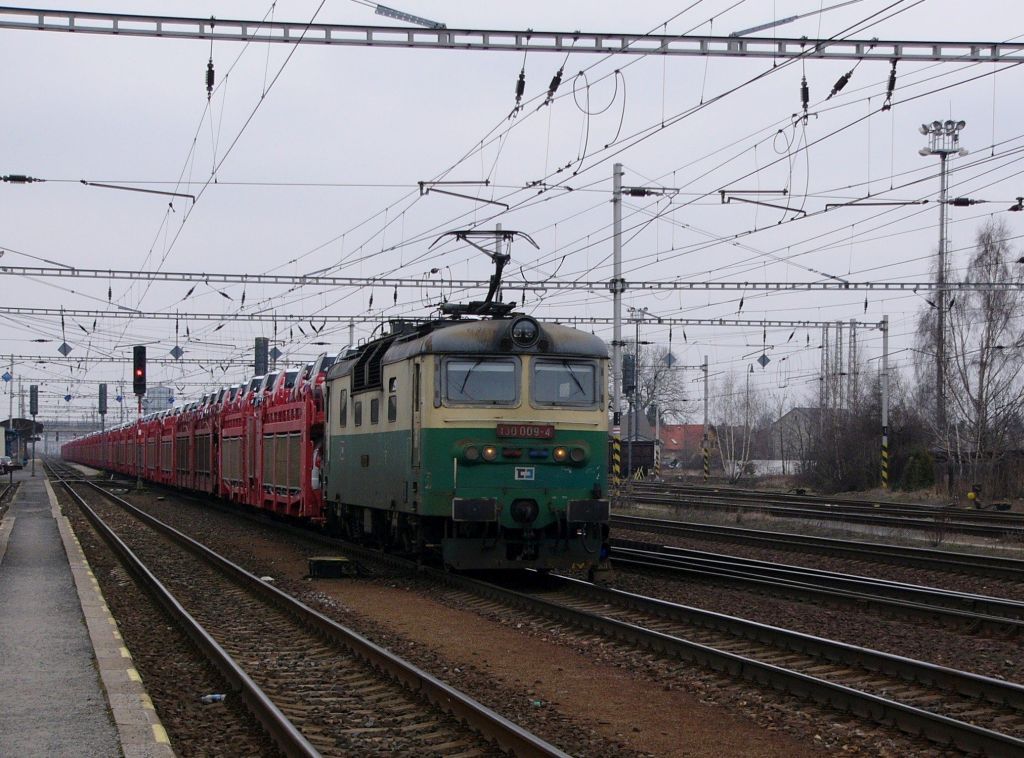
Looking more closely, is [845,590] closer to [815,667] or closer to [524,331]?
[524,331]

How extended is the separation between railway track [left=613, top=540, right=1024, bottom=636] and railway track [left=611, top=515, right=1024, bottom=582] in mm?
1702

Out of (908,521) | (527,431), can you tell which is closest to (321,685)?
(527,431)

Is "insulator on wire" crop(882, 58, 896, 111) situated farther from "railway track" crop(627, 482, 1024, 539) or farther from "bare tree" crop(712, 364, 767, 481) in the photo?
"bare tree" crop(712, 364, 767, 481)

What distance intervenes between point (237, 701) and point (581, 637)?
402 cm

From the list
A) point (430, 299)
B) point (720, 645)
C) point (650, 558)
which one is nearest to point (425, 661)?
point (720, 645)

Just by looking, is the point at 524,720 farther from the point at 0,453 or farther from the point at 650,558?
the point at 0,453

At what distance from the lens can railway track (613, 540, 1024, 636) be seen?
41.7 ft

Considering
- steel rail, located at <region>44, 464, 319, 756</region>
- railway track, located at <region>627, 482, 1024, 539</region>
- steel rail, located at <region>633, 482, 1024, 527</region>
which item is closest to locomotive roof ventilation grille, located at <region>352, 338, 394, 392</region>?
steel rail, located at <region>44, 464, 319, 756</region>

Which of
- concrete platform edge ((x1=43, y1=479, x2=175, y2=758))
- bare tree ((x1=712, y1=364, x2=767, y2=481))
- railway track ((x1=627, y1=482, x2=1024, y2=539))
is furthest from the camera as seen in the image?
bare tree ((x1=712, y1=364, x2=767, y2=481))

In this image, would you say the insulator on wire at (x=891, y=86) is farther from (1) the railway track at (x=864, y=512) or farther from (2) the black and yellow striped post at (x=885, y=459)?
(2) the black and yellow striped post at (x=885, y=459)

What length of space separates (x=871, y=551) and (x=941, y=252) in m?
24.2

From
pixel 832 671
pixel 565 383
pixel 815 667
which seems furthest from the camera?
pixel 565 383

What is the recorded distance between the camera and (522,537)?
1533 centimetres

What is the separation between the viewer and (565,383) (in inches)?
620
